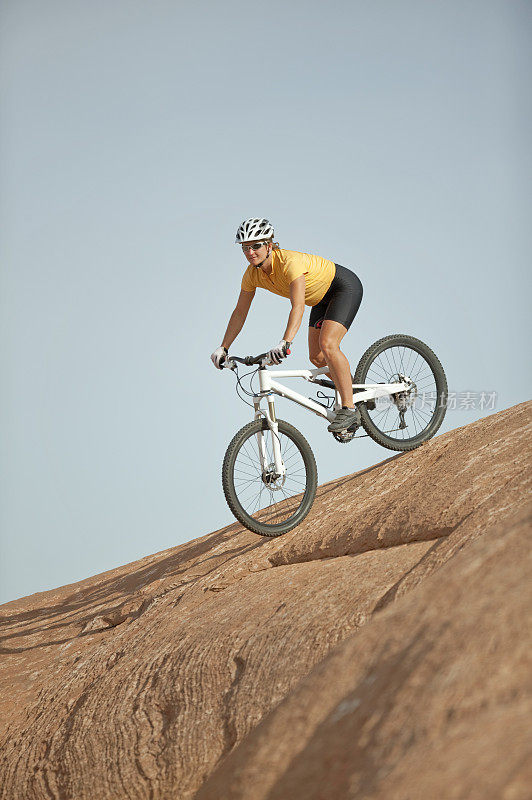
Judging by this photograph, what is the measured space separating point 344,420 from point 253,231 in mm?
Answer: 2239

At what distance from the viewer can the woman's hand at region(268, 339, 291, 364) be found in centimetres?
688

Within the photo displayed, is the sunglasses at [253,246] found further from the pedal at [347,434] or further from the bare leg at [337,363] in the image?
the pedal at [347,434]

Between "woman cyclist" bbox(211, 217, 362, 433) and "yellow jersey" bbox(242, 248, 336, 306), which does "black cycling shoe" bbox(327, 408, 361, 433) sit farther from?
"yellow jersey" bbox(242, 248, 336, 306)

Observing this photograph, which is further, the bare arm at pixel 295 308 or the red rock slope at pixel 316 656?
the bare arm at pixel 295 308

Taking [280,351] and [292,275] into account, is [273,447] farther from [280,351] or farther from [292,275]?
[292,275]

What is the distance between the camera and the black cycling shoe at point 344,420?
730 cm

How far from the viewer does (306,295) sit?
7648 mm

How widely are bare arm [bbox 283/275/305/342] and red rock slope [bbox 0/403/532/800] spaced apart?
1848mm

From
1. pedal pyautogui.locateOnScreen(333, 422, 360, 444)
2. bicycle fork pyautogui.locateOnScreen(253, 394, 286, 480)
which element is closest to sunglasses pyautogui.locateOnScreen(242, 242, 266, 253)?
bicycle fork pyautogui.locateOnScreen(253, 394, 286, 480)

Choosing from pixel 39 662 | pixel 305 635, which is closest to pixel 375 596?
pixel 305 635

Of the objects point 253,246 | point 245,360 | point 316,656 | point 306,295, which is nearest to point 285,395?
point 245,360

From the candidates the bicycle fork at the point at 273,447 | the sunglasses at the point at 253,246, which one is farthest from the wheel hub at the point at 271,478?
the sunglasses at the point at 253,246

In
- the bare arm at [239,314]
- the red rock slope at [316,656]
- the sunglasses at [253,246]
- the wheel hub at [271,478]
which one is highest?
the sunglasses at [253,246]

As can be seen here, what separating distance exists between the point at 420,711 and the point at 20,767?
4435mm
